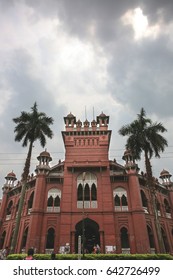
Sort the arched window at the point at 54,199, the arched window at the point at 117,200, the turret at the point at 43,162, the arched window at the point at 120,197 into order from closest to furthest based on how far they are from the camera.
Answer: the arched window at the point at 54,199, the arched window at the point at 120,197, the arched window at the point at 117,200, the turret at the point at 43,162

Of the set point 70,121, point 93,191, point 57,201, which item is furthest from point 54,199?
point 70,121

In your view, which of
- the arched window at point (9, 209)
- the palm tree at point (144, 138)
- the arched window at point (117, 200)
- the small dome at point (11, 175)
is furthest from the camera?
the small dome at point (11, 175)

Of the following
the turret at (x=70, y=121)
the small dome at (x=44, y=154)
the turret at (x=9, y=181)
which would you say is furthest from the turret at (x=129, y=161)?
the turret at (x=9, y=181)

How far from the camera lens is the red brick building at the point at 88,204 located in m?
27.5

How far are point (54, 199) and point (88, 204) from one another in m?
5.14

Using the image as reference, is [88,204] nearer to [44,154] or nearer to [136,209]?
[136,209]

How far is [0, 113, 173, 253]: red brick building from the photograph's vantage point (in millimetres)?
27469

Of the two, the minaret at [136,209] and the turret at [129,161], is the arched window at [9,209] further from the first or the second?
the turret at [129,161]

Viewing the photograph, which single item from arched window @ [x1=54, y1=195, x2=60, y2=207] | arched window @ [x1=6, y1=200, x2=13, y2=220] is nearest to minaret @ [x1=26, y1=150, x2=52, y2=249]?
arched window @ [x1=54, y1=195, x2=60, y2=207]

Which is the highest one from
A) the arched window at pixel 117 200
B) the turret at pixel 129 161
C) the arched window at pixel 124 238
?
the turret at pixel 129 161

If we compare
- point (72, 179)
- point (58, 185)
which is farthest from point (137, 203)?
point (58, 185)

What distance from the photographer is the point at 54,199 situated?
31000mm

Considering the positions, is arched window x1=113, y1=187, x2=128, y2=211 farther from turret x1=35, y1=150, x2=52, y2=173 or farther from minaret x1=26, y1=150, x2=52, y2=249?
turret x1=35, y1=150, x2=52, y2=173
